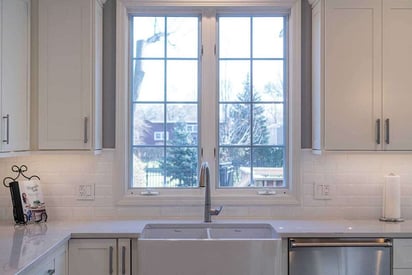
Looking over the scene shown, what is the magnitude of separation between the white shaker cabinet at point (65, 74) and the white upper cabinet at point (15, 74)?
0.30ft

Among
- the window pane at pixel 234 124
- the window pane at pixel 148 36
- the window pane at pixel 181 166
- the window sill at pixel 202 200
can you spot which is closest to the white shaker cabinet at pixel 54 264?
Answer: the window sill at pixel 202 200

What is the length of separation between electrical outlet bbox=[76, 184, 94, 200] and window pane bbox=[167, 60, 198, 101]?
0.86 m

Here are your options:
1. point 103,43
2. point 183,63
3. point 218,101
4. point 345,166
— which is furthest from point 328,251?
point 103,43

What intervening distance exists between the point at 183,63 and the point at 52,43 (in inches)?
36.8

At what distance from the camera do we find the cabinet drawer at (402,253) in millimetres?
2705

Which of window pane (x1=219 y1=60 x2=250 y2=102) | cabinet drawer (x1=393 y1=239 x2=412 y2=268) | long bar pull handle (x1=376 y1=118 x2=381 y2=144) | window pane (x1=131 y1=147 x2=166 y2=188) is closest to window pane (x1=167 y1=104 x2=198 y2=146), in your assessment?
window pane (x1=131 y1=147 x2=166 y2=188)

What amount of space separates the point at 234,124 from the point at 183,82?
492mm

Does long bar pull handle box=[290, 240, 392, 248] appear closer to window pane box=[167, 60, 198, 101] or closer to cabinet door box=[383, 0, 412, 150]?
cabinet door box=[383, 0, 412, 150]

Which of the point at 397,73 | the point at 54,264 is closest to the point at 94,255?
the point at 54,264

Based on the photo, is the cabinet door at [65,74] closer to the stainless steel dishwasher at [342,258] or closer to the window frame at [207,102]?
the window frame at [207,102]

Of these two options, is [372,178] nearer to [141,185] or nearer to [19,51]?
[141,185]

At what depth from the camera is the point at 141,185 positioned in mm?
3363

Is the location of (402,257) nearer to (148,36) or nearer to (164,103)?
(164,103)

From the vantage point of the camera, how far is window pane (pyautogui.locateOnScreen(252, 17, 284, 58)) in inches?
133
